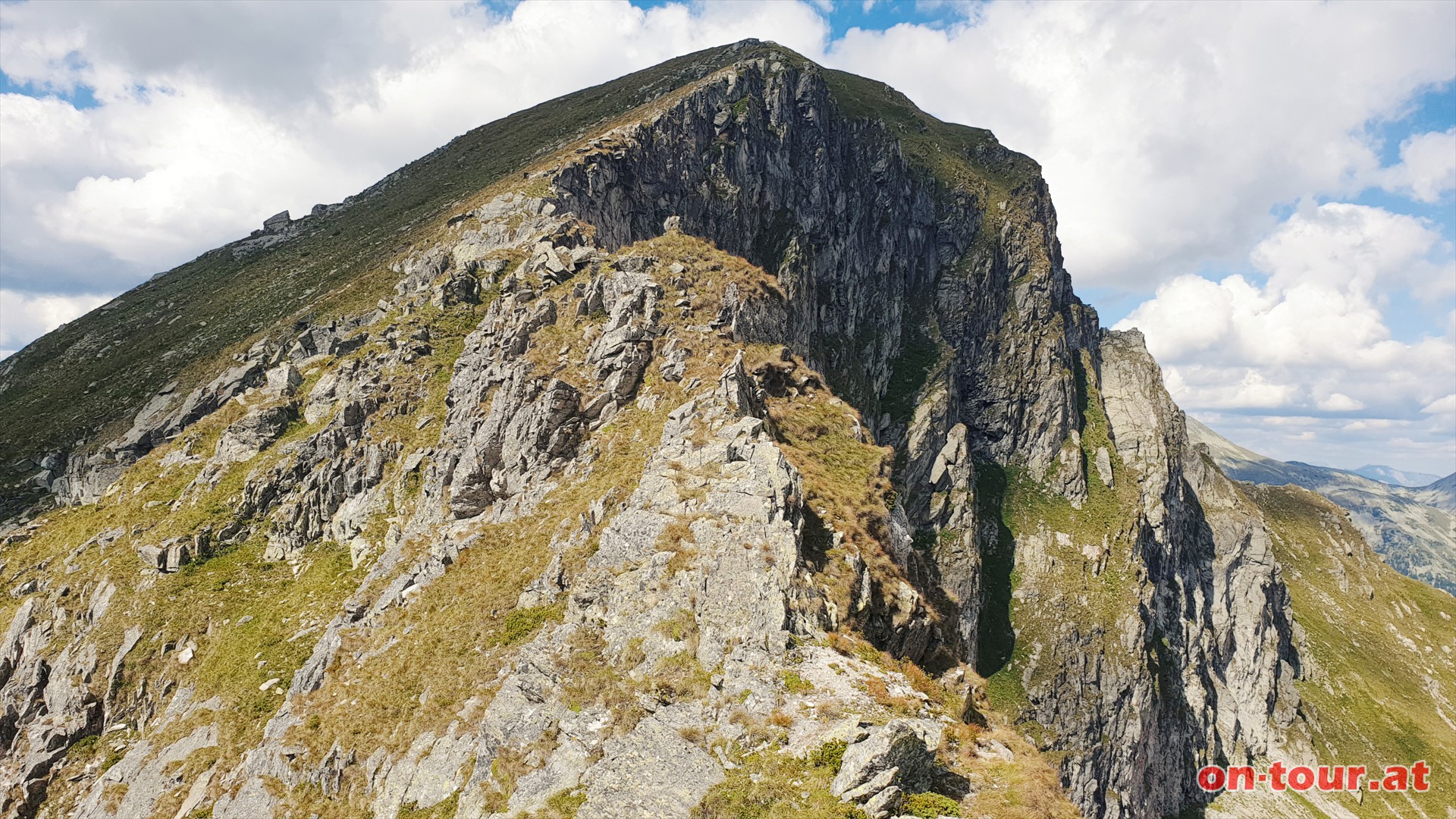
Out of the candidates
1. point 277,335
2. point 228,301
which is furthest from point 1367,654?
point 228,301

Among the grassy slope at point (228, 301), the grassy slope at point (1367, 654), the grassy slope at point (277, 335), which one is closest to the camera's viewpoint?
the grassy slope at point (277, 335)

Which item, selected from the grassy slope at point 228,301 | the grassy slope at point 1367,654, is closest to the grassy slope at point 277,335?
the grassy slope at point 228,301

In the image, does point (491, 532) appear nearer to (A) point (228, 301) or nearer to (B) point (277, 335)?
(B) point (277, 335)

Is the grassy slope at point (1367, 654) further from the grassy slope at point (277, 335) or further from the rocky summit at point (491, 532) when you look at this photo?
the grassy slope at point (277, 335)

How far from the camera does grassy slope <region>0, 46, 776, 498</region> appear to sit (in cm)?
5150

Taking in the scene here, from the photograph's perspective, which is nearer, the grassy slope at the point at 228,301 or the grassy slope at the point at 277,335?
the grassy slope at the point at 277,335

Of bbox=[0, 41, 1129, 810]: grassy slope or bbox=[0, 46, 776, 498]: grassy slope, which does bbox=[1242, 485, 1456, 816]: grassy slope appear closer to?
bbox=[0, 41, 1129, 810]: grassy slope

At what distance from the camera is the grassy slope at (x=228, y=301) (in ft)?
169

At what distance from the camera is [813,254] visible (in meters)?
114

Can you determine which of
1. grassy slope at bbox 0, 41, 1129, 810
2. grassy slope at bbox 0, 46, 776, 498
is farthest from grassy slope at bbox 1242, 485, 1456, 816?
grassy slope at bbox 0, 46, 776, 498

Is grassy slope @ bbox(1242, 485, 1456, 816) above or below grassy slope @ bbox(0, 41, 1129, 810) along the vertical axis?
below

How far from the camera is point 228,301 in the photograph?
212 feet

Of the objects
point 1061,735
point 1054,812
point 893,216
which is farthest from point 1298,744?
point 1054,812

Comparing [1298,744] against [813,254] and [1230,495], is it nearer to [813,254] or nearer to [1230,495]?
[1230,495]
